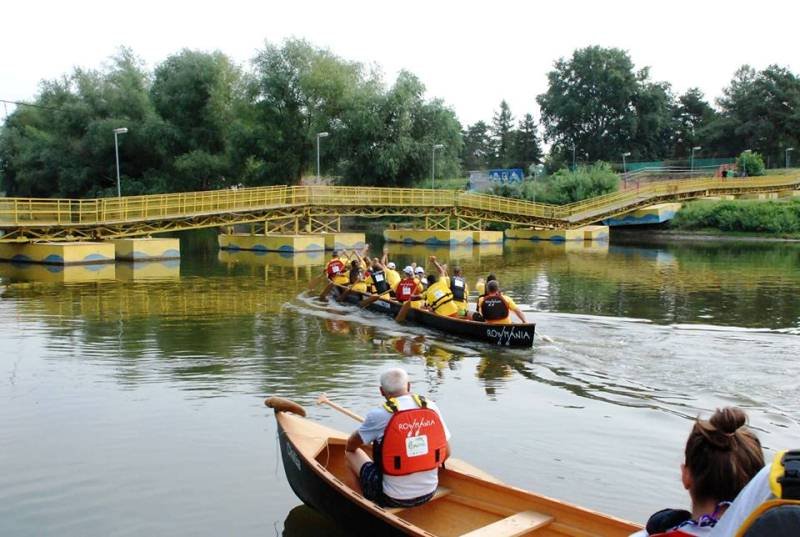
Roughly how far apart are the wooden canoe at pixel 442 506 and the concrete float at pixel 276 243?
110ft

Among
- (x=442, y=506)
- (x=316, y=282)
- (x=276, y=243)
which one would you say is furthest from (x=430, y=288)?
(x=276, y=243)

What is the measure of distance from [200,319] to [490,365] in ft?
27.3

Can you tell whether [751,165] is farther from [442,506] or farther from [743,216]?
[442,506]

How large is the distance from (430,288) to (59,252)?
20.7 meters

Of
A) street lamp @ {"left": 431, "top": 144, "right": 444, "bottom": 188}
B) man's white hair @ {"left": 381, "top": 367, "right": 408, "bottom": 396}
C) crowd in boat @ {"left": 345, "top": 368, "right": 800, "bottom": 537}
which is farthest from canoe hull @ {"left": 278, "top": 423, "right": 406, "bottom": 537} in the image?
street lamp @ {"left": 431, "top": 144, "right": 444, "bottom": 188}

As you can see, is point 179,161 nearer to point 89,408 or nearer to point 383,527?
point 89,408

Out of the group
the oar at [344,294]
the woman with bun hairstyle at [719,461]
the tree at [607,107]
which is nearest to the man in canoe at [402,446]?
the woman with bun hairstyle at [719,461]

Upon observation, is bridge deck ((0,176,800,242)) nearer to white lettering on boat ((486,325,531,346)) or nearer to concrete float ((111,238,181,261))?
concrete float ((111,238,181,261))

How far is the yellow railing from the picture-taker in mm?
33750

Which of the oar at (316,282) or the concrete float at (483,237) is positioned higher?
the concrete float at (483,237)

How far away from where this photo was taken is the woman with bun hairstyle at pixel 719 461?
125 inches

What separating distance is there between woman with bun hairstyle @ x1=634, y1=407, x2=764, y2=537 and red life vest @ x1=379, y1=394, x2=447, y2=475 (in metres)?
3.15

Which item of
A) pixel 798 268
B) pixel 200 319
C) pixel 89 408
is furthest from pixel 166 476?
pixel 798 268

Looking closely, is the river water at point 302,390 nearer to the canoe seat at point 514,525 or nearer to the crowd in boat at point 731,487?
the canoe seat at point 514,525
